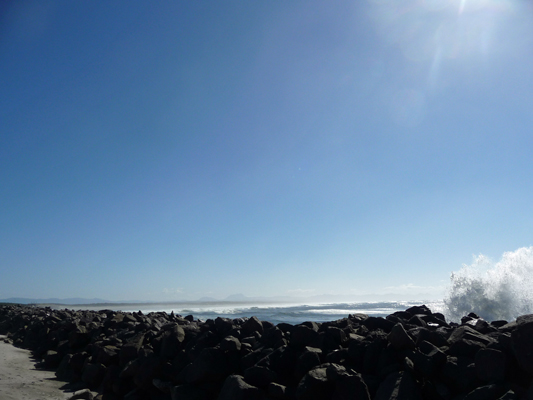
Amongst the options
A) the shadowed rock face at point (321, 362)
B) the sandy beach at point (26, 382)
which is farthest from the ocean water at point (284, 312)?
the shadowed rock face at point (321, 362)

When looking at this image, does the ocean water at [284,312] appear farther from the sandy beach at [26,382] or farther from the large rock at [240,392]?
the large rock at [240,392]

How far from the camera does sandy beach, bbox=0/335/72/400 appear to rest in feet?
19.4

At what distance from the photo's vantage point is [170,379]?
5.45 m

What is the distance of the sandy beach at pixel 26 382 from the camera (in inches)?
232

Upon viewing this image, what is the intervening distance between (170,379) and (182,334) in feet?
3.26

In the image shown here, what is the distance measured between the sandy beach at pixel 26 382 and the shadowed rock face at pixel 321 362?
1.39ft

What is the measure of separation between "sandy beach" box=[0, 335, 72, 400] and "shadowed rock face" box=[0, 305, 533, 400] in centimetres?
42

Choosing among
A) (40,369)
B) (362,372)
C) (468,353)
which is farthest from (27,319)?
(468,353)

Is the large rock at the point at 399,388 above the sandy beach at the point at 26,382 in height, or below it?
above

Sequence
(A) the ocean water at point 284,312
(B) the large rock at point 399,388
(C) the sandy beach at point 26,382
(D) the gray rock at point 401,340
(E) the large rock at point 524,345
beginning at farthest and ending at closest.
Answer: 1. (A) the ocean water at point 284,312
2. (C) the sandy beach at point 26,382
3. (D) the gray rock at point 401,340
4. (B) the large rock at point 399,388
5. (E) the large rock at point 524,345

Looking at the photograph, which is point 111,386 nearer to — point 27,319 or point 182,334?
point 182,334

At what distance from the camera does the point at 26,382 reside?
679 cm

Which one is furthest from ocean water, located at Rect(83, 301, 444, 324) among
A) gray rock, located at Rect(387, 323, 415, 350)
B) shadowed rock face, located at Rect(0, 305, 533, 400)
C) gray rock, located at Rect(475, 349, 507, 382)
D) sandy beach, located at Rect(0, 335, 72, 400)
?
gray rock, located at Rect(475, 349, 507, 382)

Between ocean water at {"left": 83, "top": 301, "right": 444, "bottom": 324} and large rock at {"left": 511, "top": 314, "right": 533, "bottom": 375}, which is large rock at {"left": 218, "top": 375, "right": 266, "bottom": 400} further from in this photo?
ocean water at {"left": 83, "top": 301, "right": 444, "bottom": 324}
